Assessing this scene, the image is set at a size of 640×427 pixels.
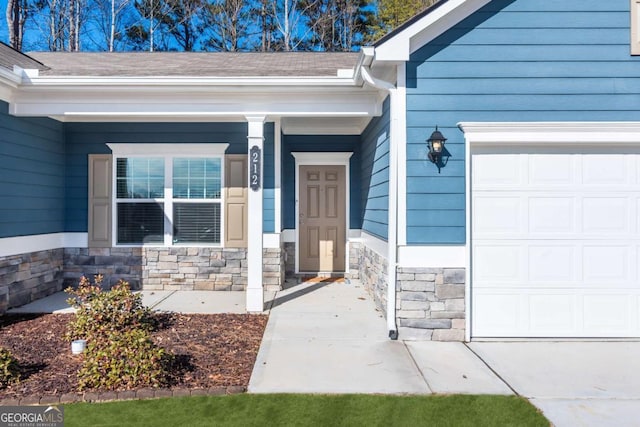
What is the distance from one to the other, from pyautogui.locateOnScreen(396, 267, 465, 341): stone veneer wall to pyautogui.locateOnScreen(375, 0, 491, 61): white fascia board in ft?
7.42


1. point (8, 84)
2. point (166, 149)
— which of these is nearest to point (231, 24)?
point (166, 149)

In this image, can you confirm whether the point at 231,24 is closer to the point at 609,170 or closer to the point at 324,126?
the point at 324,126

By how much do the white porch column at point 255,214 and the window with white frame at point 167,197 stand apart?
153cm

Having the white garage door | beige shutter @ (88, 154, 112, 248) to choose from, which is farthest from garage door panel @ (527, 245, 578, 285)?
beige shutter @ (88, 154, 112, 248)

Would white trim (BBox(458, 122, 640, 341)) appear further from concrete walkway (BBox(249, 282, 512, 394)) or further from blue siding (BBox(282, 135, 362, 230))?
blue siding (BBox(282, 135, 362, 230))

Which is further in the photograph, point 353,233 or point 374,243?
point 353,233

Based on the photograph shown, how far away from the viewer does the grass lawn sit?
2877 millimetres

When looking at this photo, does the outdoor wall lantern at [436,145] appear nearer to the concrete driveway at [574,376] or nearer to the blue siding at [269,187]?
the concrete driveway at [574,376]

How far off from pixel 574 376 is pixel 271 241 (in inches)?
171

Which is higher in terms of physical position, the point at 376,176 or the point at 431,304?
the point at 376,176

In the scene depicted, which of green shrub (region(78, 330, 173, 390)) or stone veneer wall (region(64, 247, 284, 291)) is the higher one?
stone veneer wall (region(64, 247, 284, 291))

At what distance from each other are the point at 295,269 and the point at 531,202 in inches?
170

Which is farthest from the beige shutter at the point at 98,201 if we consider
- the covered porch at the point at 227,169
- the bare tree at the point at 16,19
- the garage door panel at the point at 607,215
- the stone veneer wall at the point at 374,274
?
the bare tree at the point at 16,19

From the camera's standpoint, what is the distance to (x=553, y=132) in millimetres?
4535
